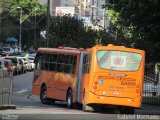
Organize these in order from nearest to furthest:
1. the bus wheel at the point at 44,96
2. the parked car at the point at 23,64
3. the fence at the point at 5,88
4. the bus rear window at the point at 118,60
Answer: the fence at the point at 5,88
the bus rear window at the point at 118,60
the bus wheel at the point at 44,96
the parked car at the point at 23,64

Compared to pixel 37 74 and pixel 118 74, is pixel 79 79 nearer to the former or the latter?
pixel 118 74

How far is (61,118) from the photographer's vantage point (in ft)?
59.2

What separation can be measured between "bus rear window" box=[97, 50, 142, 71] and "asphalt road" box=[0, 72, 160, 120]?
2.10 m

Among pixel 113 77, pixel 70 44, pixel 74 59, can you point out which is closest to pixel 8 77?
pixel 113 77

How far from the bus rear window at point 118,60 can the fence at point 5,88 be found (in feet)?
13.2

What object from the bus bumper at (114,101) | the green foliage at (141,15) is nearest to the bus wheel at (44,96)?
the green foliage at (141,15)

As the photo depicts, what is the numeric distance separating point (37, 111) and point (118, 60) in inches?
184

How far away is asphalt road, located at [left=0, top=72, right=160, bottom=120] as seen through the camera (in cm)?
1834

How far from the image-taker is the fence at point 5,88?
22.2 m

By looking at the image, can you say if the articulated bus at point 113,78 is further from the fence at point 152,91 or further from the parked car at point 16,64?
the parked car at point 16,64

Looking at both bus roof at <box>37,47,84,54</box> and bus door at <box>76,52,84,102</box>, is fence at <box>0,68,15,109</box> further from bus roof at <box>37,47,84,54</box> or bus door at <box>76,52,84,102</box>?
bus roof at <box>37,47,84,54</box>

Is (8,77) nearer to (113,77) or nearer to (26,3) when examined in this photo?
(113,77)

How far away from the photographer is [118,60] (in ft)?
79.8

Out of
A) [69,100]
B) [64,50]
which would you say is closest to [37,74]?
[64,50]
